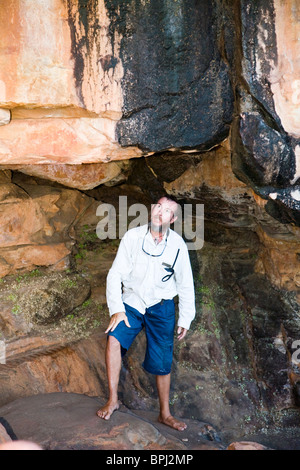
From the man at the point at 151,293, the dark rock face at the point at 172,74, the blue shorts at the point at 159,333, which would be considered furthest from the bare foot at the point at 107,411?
the dark rock face at the point at 172,74

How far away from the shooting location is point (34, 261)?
528cm

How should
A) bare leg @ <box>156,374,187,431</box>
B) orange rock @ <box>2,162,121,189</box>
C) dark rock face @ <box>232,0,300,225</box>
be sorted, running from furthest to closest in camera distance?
orange rock @ <box>2,162,121,189</box> → bare leg @ <box>156,374,187,431</box> → dark rock face @ <box>232,0,300,225</box>

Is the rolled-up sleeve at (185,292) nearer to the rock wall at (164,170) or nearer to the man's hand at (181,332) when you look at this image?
the man's hand at (181,332)

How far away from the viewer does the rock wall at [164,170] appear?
3.41 meters

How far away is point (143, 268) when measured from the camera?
3.83 metres

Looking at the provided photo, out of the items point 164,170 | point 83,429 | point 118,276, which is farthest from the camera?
point 164,170

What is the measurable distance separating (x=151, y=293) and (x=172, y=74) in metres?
1.62

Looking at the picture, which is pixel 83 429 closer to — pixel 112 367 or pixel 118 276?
pixel 112 367

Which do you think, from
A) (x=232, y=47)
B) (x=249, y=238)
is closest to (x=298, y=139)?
(x=232, y=47)

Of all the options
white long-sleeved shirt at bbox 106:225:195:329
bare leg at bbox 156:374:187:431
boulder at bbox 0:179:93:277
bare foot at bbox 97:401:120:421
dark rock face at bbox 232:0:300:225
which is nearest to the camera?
dark rock face at bbox 232:0:300:225

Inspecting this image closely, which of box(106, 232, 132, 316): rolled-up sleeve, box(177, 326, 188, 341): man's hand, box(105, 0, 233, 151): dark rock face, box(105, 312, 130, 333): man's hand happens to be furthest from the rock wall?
box(105, 312, 130, 333): man's hand

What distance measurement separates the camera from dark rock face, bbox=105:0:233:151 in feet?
11.3

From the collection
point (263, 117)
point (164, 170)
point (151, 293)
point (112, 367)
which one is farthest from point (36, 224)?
point (263, 117)

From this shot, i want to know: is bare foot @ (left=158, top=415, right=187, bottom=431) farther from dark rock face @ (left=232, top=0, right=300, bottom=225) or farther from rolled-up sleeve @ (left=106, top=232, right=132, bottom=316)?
dark rock face @ (left=232, top=0, right=300, bottom=225)
